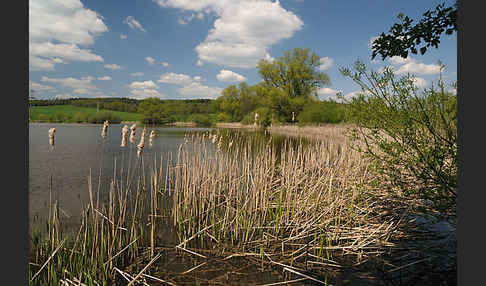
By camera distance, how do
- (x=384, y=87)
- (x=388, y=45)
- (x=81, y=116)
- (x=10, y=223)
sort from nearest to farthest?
Result: (x=10, y=223) < (x=388, y=45) < (x=384, y=87) < (x=81, y=116)

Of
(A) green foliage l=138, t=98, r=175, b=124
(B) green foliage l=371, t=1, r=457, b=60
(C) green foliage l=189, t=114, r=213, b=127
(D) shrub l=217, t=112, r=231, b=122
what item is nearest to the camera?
(B) green foliage l=371, t=1, r=457, b=60

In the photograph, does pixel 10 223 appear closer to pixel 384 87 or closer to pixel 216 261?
pixel 216 261

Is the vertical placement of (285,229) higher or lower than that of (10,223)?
lower

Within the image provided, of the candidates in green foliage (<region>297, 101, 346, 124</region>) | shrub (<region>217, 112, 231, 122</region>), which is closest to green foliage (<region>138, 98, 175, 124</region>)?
shrub (<region>217, 112, 231, 122</region>)

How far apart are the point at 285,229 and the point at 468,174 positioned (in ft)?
10.2

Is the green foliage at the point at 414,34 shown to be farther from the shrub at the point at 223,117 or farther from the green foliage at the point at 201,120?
the shrub at the point at 223,117

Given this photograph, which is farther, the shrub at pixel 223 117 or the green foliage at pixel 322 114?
the shrub at pixel 223 117

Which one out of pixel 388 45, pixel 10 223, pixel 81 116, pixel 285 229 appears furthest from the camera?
pixel 81 116

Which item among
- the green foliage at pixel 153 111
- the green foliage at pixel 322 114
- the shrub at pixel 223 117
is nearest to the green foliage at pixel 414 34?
the green foliage at pixel 322 114

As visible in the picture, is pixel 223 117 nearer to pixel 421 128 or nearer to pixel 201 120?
pixel 201 120

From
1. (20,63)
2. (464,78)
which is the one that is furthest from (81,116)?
(464,78)

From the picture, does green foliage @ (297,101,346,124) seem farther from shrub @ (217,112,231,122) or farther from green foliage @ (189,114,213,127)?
shrub @ (217,112,231,122)

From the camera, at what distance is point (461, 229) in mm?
2701

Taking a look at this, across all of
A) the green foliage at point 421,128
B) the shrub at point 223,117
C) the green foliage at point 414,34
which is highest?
the shrub at point 223,117
